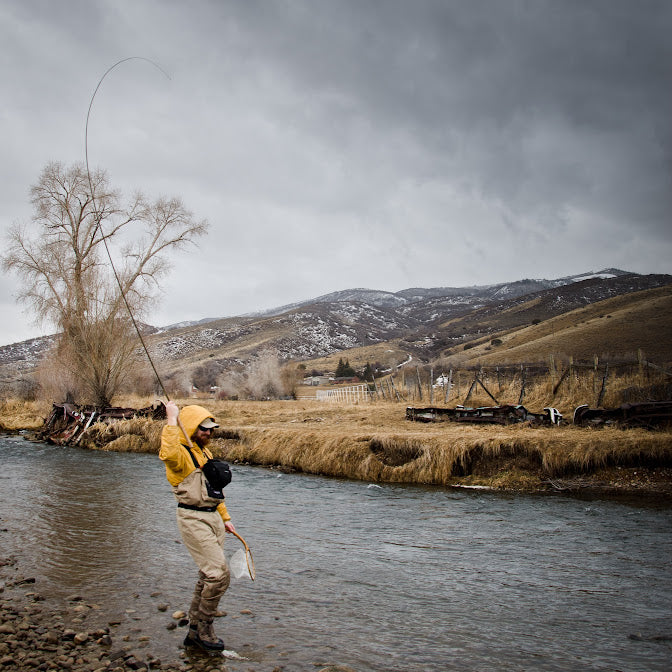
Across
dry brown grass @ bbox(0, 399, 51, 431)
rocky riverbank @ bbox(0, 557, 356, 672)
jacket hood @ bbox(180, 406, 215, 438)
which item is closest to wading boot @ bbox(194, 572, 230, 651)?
rocky riverbank @ bbox(0, 557, 356, 672)

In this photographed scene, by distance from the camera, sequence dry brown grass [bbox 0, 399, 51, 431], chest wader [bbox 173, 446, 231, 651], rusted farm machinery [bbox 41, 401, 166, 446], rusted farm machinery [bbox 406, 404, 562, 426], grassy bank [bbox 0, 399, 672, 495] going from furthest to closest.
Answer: dry brown grass [bbox 0, 399, 51, 431], rusted farm machinery [bbox 41, 401, 166, 446], rusted farm machinery [bbox 406, 404, 562, 426], grassy bank [bbox 0, 399, 672, 495], chest wader [bbox 173, 446, 231, 651]

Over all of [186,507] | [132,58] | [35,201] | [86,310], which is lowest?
[186,507]

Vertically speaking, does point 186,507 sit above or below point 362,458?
above

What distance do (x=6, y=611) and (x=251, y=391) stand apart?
49492 mm

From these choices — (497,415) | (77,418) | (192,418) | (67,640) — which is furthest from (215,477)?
(77,418)

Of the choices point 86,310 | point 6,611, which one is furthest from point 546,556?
point 86,310

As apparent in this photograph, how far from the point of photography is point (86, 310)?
32094 mm

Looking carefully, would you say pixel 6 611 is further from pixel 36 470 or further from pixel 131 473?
pixel 36 470

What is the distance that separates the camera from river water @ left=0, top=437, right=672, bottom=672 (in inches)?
222

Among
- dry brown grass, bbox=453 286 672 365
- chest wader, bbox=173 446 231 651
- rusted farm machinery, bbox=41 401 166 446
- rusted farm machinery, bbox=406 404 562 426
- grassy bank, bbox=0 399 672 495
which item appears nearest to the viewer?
chest wader, bbox=173 446 231 651

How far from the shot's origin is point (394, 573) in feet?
26.3

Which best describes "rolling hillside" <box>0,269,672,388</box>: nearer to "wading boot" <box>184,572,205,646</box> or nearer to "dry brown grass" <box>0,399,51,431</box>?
"dry brown grass" <box>0,399,51,431</box>

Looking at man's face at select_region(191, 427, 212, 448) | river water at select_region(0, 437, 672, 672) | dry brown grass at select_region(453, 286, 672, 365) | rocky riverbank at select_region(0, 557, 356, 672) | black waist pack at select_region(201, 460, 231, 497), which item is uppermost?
dry brown grass at select_region(453, 286, 672, 365)

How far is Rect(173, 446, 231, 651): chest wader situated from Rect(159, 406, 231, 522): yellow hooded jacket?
61mm
